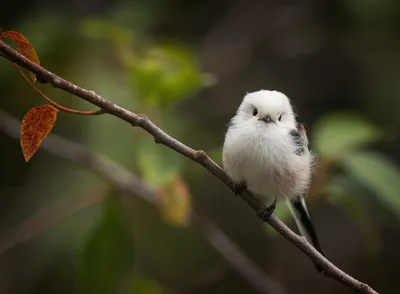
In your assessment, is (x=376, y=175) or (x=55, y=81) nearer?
(x=55, y=81)

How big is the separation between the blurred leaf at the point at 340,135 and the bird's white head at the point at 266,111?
0.31m

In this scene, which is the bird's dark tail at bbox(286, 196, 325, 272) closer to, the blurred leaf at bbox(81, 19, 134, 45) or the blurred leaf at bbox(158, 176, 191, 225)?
the blurred leaf at bbox(158, 176, 191, 225)

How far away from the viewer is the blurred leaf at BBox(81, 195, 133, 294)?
231cm

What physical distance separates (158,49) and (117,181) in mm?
515

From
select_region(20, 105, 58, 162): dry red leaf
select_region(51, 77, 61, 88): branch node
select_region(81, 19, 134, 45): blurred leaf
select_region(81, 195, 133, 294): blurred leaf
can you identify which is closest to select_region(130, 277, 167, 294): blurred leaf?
select_region(81, 195, 133, 294): blurred leaf

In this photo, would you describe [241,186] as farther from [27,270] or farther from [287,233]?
[27,270]

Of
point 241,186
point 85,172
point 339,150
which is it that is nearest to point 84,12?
point 85,172

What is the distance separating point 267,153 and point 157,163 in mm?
420

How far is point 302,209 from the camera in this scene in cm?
221

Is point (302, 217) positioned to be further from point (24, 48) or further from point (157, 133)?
point (24, 48)

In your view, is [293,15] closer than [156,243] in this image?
No

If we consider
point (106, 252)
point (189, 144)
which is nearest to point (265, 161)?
point (106, 252)

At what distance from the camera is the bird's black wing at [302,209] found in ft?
6.75

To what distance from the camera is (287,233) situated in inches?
64.2
